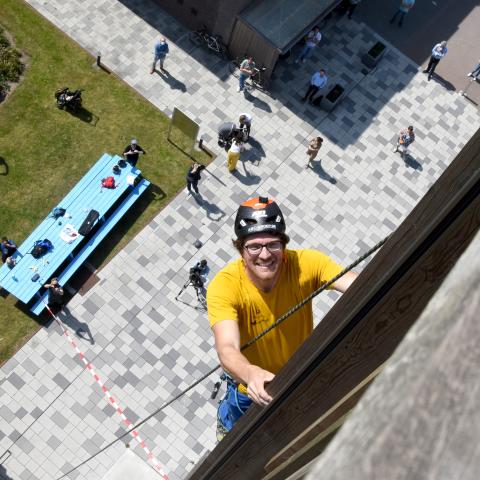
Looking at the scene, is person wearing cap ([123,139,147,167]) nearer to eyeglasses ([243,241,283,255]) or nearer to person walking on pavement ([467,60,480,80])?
eyeglasses ([243,241,283,255])

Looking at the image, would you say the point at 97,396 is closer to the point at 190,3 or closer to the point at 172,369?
the point at 172,369

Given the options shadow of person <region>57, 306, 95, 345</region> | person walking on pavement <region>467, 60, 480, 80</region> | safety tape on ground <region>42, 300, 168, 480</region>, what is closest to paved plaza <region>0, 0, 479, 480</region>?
shadow of person <region>57, 306, 95, 345</region>

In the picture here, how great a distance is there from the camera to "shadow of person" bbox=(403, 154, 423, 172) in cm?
2278

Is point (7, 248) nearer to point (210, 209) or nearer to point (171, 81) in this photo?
point (210, 209)

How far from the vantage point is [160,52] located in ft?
71.3

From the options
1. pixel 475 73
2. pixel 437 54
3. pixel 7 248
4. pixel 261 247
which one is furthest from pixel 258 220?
pixel 475 73

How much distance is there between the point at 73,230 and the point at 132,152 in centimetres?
347

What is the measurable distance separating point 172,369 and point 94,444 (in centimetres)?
309

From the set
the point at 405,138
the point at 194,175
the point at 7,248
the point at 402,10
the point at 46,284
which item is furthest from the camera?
the point at 402,10

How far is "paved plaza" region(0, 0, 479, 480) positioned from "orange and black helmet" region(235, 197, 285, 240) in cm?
1111

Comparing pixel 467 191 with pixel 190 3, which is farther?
pixel 190 3

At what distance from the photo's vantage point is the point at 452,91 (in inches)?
990

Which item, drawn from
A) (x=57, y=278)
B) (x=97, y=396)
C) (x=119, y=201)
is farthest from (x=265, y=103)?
(x=97, y=396)

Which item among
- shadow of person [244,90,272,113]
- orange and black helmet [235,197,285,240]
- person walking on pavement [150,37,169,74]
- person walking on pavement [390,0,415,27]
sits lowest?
orange and black helmet [235,197,285,240]
